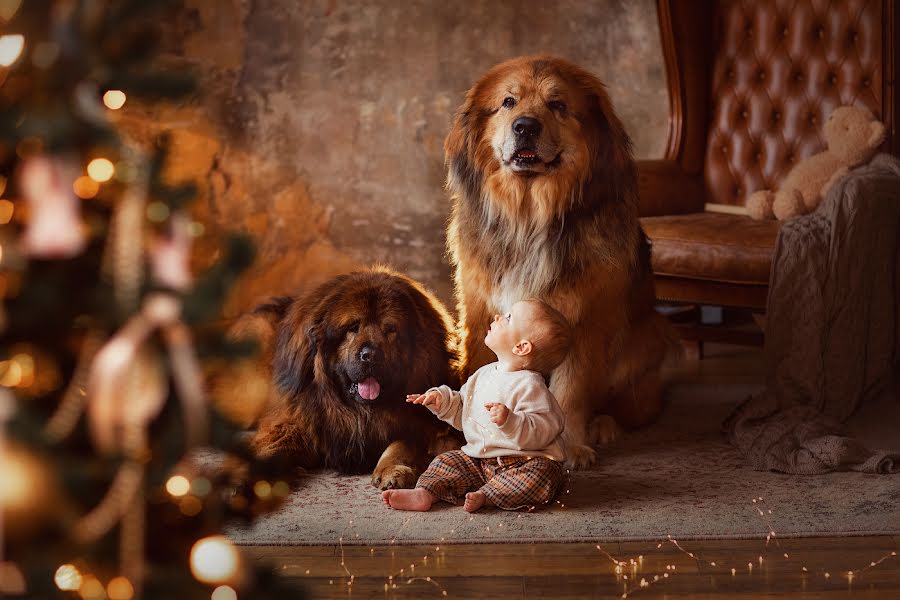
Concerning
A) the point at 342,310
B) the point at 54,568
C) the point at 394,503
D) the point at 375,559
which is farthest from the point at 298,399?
the point at 54,568

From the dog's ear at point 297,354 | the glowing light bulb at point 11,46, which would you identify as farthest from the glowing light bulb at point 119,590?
the dog's ear at point 297,354

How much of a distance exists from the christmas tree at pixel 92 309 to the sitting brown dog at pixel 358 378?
5.08ft

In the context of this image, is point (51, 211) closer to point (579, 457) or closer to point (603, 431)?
point (579, 457)

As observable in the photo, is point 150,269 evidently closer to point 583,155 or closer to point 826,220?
point 583,155

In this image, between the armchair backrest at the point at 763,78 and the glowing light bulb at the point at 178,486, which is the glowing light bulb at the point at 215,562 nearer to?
the glowing light bulb at the point at 178,486

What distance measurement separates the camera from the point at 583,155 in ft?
9.54

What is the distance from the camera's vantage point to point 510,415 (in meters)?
2.39

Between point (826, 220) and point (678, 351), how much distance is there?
63cm

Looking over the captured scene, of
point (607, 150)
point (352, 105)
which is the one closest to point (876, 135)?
point (607, 150)

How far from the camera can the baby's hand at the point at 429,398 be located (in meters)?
2.46

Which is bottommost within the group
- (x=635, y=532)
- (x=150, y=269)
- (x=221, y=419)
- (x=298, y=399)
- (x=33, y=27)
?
(x=635, y=532)

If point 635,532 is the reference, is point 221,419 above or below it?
above

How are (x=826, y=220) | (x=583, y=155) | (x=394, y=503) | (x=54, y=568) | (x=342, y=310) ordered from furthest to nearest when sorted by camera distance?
(x=826, y=220)
(x=583, y=155)
(x=342, y=310)
(x=394, y=503)
(x=54, y=568)

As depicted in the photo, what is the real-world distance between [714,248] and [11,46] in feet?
9.13
